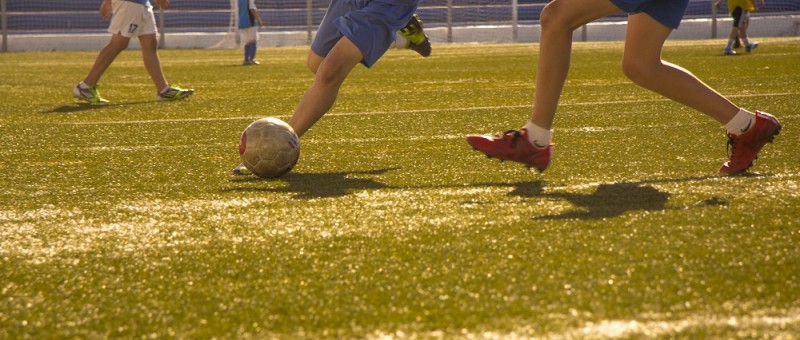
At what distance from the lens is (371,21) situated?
497cm

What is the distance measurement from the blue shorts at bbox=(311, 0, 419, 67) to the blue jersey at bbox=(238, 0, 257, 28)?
42.8 feet

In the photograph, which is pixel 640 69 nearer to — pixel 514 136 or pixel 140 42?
pixel 514 136

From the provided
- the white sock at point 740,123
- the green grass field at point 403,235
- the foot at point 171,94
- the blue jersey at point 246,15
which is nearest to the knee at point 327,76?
the green grass field at point 403,235

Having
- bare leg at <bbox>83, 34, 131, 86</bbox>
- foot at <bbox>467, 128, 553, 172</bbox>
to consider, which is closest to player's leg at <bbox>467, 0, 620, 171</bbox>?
foot at <bbox>467, 128, 553, 172</bbox>

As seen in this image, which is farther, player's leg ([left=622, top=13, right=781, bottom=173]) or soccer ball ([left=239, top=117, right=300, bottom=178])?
soccer ball ([left=239, top=117, right=300, bottom=178])

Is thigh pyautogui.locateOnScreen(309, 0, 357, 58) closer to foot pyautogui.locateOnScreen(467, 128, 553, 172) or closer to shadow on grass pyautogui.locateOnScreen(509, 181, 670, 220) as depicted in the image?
foot pyautogui.locateOnScreen(467, 128, 553, 172)


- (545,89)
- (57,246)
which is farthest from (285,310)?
(545,89)

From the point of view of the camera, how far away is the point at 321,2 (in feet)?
112

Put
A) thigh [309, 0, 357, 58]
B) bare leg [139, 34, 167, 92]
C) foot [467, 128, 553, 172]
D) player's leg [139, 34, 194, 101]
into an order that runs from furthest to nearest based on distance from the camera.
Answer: bare leg [139, 34, 167, 92] → player's leg [139, 34, 194, 101] → thigh [309, 0, 357, 58] → foot [467, 128, 553, 172]

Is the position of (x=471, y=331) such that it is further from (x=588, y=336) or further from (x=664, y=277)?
(x=664, y=277)

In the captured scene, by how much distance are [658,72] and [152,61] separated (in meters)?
5.90

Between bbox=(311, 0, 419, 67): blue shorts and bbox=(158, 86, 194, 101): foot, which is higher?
bbox=(311, 0, 419, 67): blue shorts

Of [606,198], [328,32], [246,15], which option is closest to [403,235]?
[606,198]

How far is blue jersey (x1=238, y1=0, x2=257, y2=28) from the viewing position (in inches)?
711
